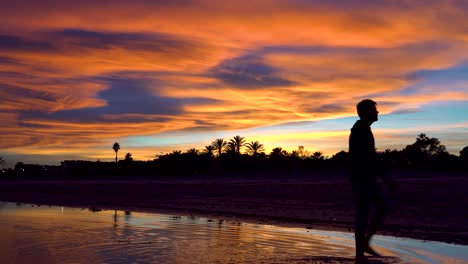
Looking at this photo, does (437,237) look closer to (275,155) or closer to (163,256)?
(163,256)

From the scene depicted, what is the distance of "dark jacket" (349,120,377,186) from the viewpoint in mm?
7660

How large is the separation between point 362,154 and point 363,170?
0.68 feet

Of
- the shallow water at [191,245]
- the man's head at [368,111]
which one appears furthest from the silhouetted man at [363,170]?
the shallow water at [191,245]

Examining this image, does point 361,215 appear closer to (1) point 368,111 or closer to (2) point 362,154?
(2) point 362,154

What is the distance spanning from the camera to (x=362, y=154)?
302 inches

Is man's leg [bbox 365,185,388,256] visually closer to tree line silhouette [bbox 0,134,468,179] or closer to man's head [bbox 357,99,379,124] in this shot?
man's head [bbox 357,99,379,124]

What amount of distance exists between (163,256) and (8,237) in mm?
3596

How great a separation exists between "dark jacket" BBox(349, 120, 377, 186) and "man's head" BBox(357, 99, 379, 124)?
3.4 inches

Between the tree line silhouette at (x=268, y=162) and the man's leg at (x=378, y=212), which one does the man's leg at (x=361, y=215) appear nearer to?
the man's leg at (x=378, y=212)

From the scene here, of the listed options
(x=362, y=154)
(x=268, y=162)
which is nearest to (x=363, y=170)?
(x=362, y=154)

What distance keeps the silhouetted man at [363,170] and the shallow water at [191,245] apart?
39 cm

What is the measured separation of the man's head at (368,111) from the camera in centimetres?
776

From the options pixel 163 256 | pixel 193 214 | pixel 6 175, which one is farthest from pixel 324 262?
pixel 6 175

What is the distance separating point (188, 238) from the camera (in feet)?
32.2
